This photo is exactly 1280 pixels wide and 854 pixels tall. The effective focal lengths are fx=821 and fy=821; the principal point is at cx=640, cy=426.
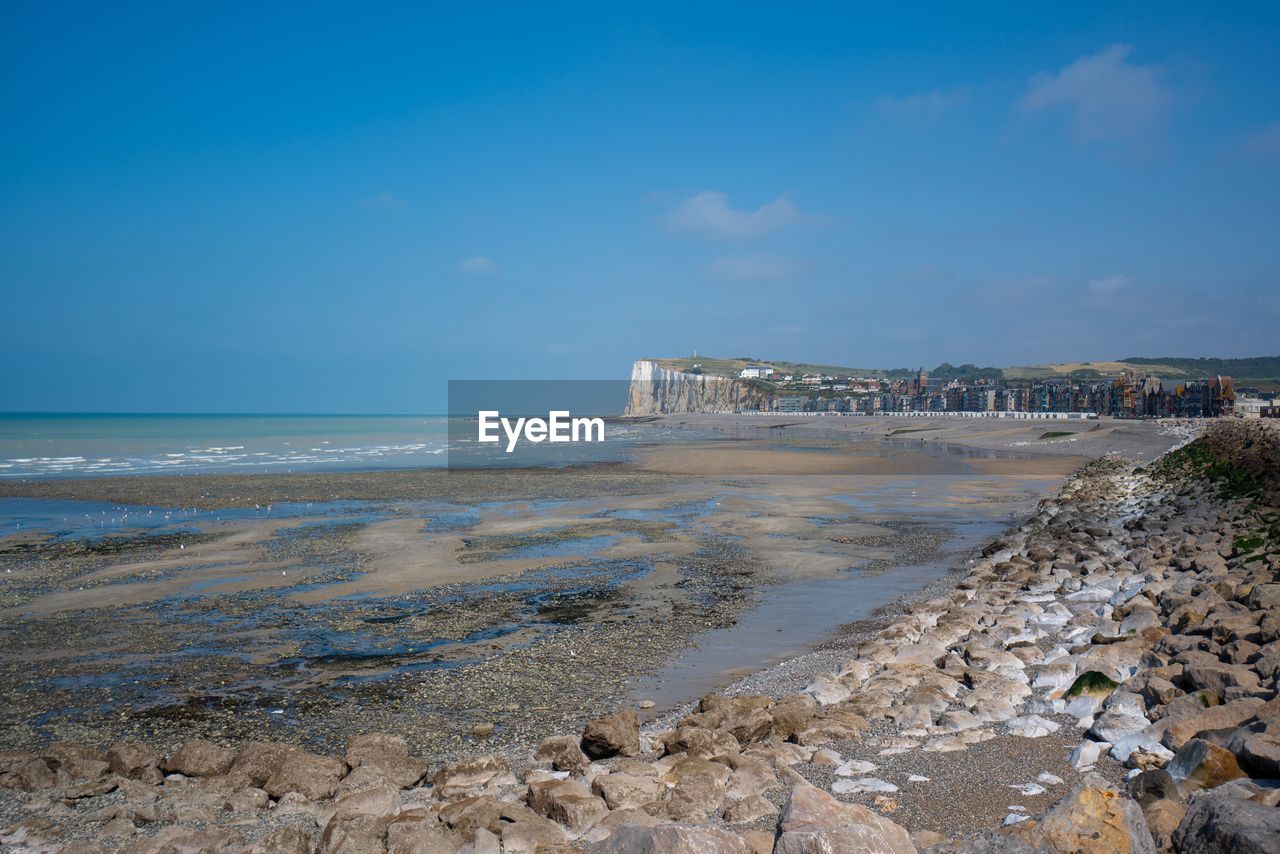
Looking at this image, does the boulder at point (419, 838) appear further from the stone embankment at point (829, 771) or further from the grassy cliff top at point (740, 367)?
the grassy cliff top at point (740, 367)

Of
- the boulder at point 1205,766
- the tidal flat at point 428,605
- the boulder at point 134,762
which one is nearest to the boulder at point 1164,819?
the boulder at point 1205,766

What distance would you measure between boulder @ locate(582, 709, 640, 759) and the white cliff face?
141719 mm

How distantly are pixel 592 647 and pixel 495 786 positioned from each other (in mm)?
3613

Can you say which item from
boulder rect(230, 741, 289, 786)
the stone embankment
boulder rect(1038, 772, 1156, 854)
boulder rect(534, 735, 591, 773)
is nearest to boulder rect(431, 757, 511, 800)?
the stone embankment

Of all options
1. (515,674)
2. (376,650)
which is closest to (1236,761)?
(515,674)

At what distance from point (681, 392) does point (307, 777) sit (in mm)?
162961

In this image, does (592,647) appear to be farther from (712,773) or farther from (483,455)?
(483,455)

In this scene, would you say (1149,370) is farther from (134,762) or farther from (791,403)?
(134,762)

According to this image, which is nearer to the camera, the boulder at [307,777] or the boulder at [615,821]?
the boulder at [615,821]

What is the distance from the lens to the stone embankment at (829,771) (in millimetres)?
3420

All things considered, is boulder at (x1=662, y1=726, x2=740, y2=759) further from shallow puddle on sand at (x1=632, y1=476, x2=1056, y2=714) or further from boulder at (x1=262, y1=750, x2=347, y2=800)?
boulder at (x1=262, y1=750, x2=347, y2=800)

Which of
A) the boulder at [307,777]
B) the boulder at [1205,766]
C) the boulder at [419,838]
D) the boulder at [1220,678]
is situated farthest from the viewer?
the boulder at [307,777]

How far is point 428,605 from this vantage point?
10.7m

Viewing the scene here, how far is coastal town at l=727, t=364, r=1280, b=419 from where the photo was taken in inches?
2963
